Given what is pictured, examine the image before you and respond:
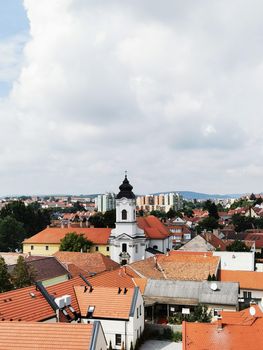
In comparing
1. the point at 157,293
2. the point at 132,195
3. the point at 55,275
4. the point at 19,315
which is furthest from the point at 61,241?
the point at 19,315

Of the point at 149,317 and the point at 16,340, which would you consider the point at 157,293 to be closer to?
the point at 149,317

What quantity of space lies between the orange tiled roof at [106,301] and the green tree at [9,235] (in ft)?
171

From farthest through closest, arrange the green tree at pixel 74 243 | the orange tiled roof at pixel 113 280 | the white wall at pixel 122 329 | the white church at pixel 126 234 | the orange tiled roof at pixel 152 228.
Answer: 1. the orange tiled roof at pixel 152 228
2. the green tree at pixel 74 243
3. the white church at pixel 126 234
4. the orange tiled roof at pixel 113 280
5. the white wall at pixel 122 329

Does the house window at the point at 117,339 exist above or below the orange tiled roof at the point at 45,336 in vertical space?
below

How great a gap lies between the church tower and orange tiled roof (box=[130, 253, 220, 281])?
39.7 feet

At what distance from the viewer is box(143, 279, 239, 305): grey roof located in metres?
34.6

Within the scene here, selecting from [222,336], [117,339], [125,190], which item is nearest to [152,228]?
[125,190]

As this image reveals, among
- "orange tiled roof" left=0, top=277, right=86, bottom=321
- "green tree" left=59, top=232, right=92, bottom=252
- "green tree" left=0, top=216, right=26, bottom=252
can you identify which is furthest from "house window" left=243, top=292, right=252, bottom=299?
"green tree" left=0, top=216, right=26, bottom=252

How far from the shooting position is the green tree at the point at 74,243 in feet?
209

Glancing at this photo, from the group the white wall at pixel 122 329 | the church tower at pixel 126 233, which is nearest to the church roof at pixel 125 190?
the church tower at pixel 126 233

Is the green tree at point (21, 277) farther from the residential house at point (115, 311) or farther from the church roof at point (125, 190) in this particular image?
the church roof at point (125, 190)

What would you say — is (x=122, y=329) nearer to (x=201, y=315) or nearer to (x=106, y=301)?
(x=106, y=301)

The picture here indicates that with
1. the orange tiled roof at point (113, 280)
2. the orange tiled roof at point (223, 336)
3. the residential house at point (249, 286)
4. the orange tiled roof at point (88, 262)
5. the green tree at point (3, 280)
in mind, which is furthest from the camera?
the orange tiled roof at point (88, 262)

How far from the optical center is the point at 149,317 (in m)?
35.5
